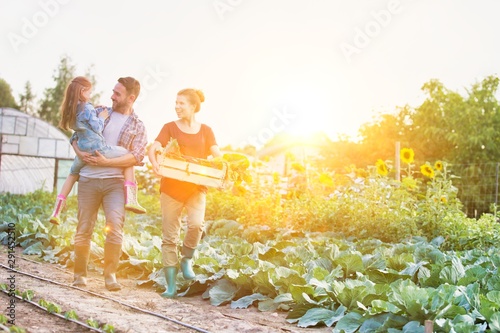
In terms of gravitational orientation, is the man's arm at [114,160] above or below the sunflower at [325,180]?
above

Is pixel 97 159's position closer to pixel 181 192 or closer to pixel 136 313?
pixel 181 192

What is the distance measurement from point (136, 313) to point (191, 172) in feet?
3.42

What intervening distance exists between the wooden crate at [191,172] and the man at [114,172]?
32cm

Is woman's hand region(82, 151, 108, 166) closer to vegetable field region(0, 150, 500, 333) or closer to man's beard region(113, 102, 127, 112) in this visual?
man's beard region(113, 102, 127, 112)

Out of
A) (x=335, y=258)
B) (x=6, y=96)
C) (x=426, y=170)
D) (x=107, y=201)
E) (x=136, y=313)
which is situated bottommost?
(x=136, y=313)

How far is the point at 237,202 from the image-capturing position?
9.48 m

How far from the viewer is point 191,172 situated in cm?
460

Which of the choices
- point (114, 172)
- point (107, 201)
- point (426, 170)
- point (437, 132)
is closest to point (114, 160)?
point (114, 172)

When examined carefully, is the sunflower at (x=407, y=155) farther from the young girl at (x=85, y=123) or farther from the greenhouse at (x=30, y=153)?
the greenhouse at (x=30, y=153)

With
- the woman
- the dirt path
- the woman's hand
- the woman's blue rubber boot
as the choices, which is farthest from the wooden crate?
the dirt path

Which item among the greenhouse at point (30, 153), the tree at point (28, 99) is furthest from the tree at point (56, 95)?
the greenhouse at point (30, 153)

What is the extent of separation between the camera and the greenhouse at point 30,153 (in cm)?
1570

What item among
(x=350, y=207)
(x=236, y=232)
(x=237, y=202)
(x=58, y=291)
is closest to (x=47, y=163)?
(x=237, y=202)

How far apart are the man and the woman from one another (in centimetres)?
21
